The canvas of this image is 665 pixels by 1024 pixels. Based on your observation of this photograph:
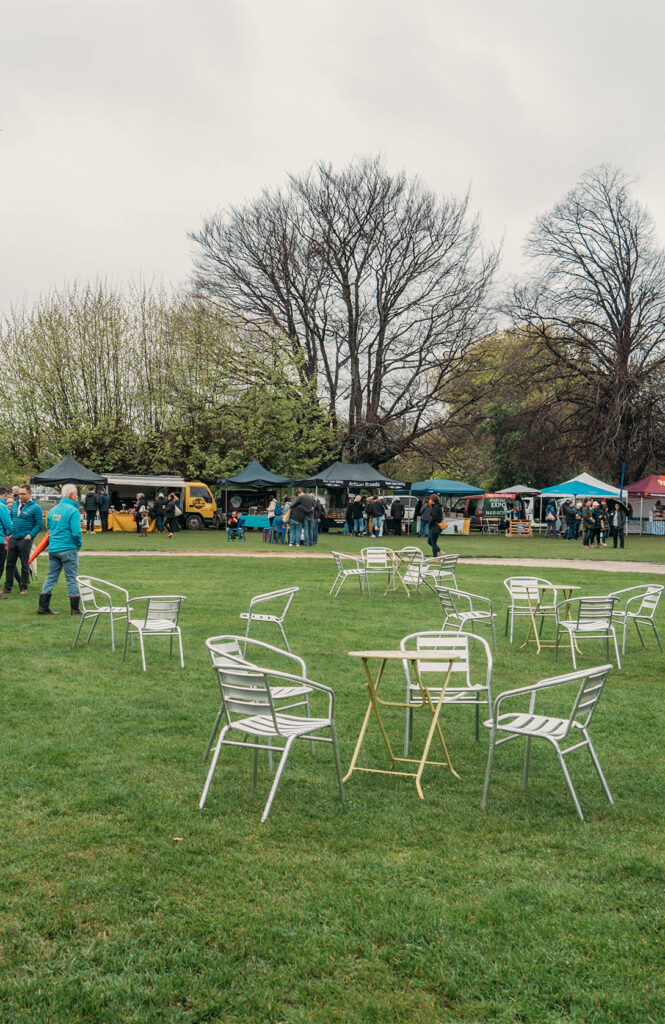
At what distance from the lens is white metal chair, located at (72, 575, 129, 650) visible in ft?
28.2

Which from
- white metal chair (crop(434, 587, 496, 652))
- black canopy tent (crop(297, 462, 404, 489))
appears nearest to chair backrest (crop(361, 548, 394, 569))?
white metal chair (crop(434, 587, 496, 652))

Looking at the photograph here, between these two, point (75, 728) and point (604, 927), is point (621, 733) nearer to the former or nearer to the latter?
point (604, 927)

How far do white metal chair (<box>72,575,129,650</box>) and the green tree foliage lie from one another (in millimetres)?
25369

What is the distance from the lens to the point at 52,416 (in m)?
38.5

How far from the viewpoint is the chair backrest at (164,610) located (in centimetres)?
827

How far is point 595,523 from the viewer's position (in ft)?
89.8

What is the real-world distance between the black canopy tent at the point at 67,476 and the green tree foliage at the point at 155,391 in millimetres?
6250

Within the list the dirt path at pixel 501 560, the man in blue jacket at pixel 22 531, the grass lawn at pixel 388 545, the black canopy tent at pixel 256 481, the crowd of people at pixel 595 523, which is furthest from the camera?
the black canopy tent at pixel 256 481

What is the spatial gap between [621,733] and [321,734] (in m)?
2.15

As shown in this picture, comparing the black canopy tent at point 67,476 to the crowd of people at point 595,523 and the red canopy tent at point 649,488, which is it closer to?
the crowd of people at point 595,523

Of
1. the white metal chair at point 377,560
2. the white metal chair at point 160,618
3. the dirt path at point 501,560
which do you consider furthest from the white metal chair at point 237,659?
the dirt path at point 501,560

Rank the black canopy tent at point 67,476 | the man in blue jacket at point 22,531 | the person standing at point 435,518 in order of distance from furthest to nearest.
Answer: the black canopy tent at point 67,476
the person standing at point 435,518
the man in blue jacket at point 22,531

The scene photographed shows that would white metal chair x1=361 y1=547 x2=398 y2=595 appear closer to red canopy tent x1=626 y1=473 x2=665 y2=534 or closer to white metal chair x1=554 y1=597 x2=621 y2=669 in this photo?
white metal chair x1=554 y1=597 x2=621 y2=669

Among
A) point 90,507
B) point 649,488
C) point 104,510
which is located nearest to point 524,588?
point 90,507
